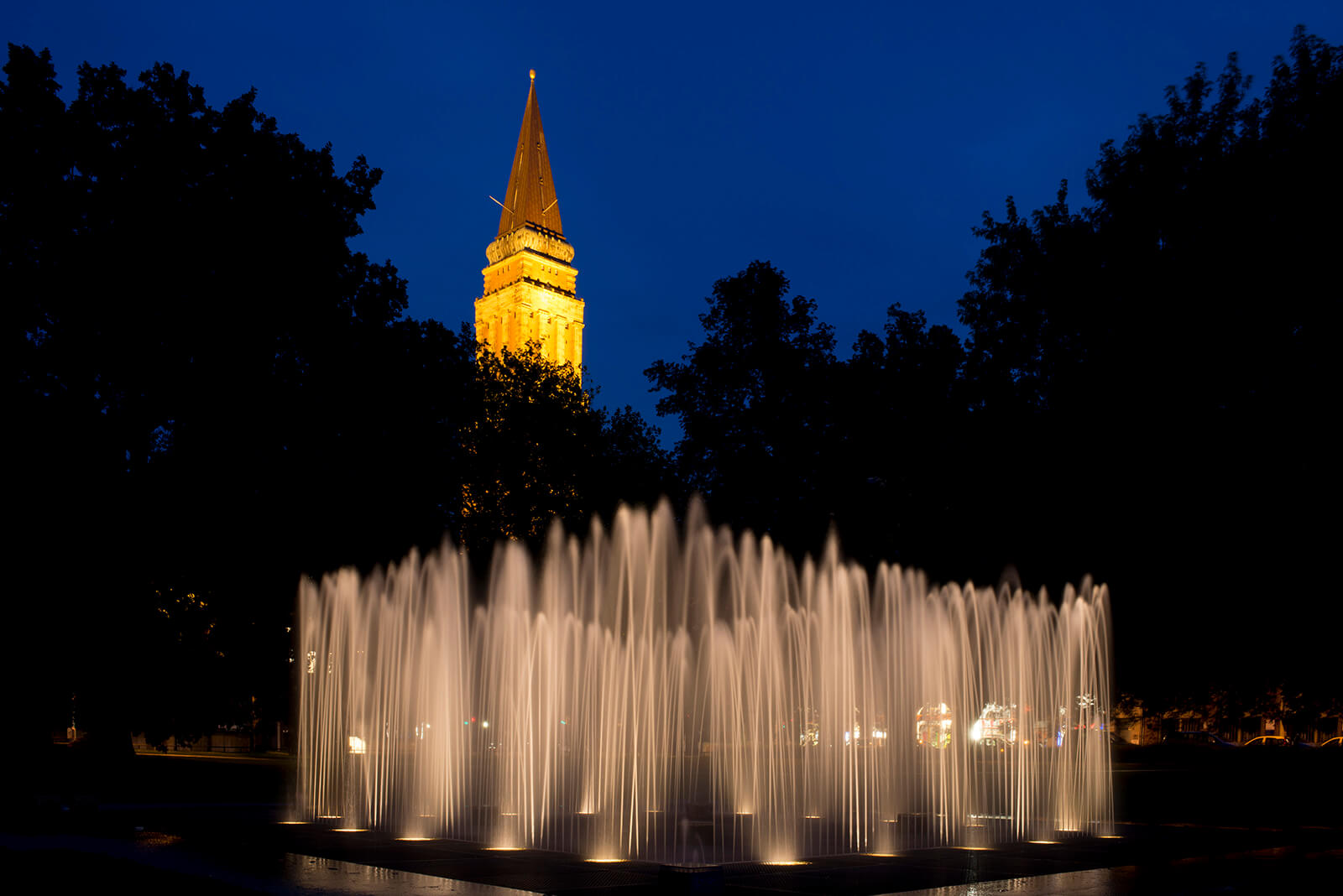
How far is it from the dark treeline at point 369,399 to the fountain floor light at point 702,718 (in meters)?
1.45

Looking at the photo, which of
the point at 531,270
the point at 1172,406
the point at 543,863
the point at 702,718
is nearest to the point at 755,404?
the point at 702,718

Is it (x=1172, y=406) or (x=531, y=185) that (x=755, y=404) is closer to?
(x=1172, y=406)

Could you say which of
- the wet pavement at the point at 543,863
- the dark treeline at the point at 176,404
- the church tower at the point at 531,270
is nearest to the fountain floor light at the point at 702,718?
the wet pavement at the point at 543,863

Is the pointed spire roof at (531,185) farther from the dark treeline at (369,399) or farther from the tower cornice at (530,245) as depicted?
the dark treeline at (369,399)

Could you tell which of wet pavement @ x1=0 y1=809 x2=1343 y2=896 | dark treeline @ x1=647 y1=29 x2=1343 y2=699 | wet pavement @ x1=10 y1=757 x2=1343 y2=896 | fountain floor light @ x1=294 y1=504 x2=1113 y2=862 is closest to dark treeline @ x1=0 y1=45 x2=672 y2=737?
fountain floor light @ x1=294 y1=504 x2=1113 y2=862

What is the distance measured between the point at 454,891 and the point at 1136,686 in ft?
59.2

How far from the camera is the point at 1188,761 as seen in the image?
34.4 meters

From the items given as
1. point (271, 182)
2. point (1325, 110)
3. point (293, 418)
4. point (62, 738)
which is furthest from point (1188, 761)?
point (62, 738)

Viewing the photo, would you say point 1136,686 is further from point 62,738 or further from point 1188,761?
point 62,738

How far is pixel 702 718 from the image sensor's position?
97.9 feet

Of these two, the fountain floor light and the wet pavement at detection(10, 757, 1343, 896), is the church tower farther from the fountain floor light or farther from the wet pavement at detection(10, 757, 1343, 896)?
the wet pavement at detection(10, 757, 1343, 896)

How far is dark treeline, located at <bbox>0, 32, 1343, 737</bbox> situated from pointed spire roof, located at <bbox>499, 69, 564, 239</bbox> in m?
77.0

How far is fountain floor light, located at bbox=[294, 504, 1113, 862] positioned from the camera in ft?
46.5

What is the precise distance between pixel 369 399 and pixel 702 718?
1242 cm
